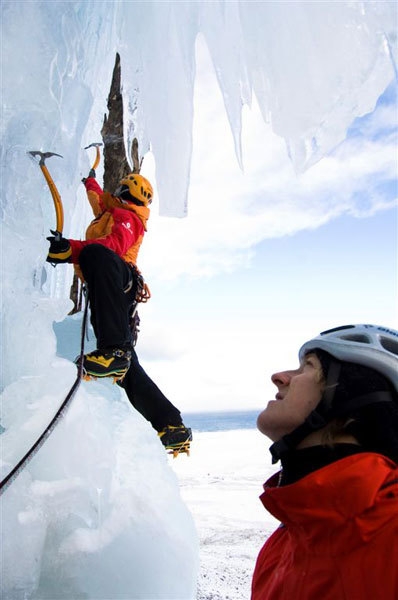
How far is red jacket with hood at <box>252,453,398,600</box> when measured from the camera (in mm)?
1014

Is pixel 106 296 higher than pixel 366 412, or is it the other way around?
pixel 106 296

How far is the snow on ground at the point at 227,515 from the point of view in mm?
5062

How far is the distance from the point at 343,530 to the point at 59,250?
2119 mm

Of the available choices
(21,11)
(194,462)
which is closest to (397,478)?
(21,11)

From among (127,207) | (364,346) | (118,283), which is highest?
(127,207)

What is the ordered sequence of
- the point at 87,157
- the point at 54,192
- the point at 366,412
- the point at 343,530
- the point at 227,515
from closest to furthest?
the point at 343,530
the point at 366,412
the point at 54,192
the point at 87,157
the point at 227,515

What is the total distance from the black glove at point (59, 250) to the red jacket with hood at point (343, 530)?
1.92 m

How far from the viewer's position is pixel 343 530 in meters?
1.08

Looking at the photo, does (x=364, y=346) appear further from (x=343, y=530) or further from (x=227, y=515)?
(x=227, y=515)

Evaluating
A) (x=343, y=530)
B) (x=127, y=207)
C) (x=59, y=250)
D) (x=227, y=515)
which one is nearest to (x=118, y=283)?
(x=59, y=250)

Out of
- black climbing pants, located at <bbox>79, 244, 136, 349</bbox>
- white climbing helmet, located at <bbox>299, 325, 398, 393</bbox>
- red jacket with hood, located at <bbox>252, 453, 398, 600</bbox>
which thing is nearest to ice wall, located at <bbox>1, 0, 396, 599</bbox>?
black climbing pants, located at <bbox>79, 244, 136, 349</bbox>

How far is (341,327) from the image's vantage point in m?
1.59

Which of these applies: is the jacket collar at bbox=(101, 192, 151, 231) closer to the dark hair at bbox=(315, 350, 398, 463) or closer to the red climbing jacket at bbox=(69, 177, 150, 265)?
the red climbing jacket at bbox=(69, 177, 150, 265)

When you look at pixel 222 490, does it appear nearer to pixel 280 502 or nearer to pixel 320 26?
pixel 320 26
